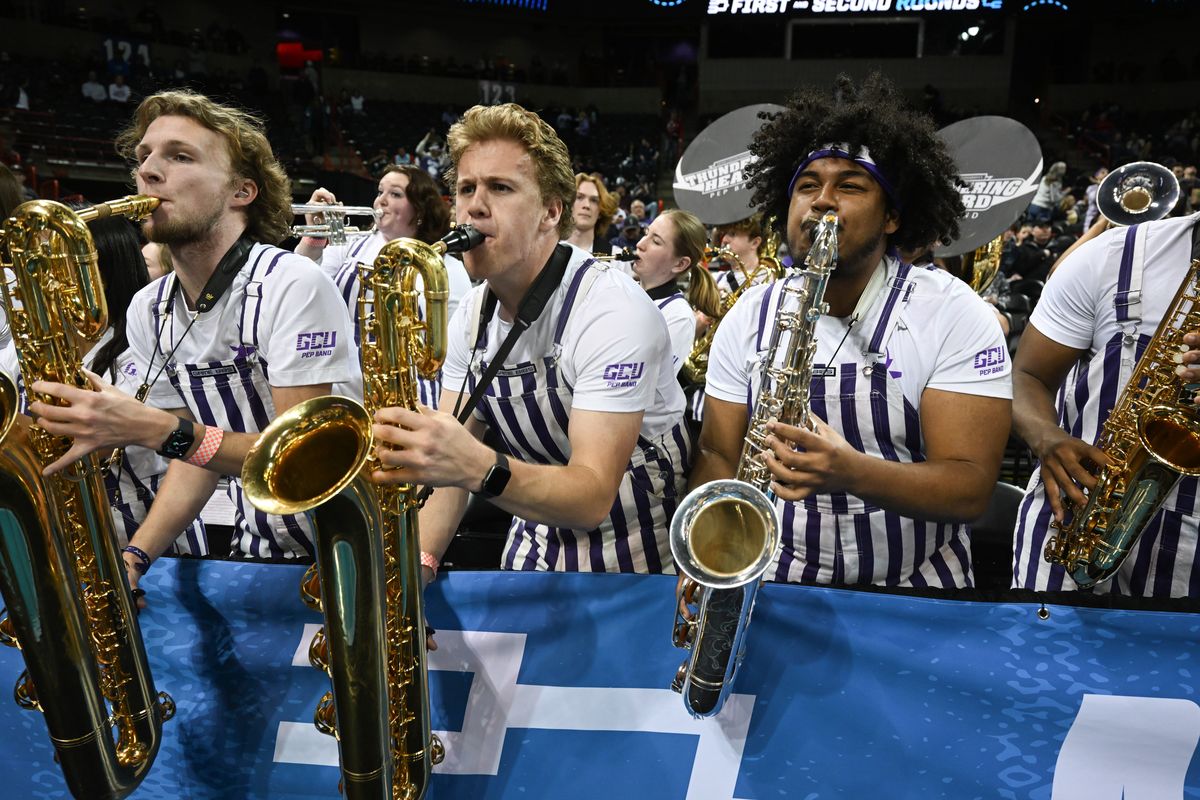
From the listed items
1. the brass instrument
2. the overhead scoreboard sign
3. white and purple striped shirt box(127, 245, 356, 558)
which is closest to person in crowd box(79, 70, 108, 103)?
the overhead scoreboard sign

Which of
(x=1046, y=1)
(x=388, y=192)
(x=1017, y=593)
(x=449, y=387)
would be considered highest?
(x=1046, y=1)

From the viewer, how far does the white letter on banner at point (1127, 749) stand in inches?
86.0

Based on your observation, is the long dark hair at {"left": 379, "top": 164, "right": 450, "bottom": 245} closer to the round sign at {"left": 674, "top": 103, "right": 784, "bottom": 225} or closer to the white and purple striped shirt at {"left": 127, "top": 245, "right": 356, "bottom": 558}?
the round sign at {"left": 674, "top": 103, "right": 784, "bottom": 225}

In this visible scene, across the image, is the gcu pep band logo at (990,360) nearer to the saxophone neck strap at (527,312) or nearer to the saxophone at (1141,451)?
the saxophone at (1141,451)

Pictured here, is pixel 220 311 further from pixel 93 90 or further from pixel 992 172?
pixel 93 90

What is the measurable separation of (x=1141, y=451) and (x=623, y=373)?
4.85 feet

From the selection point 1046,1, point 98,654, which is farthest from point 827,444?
point 1046,1

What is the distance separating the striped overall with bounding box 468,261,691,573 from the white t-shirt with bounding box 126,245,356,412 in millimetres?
480

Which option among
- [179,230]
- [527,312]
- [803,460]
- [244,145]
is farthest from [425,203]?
[803,460]

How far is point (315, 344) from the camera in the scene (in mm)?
2906

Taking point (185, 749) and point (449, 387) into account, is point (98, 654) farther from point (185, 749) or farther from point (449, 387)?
point (449, 387)

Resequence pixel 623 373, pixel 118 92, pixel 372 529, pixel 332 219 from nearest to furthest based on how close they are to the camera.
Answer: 1. pixel 372 529
2. pixel 623 373
3. pixel 332 219
4. pixel 118 92

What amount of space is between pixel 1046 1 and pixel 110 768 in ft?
108

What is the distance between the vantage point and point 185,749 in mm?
2662
